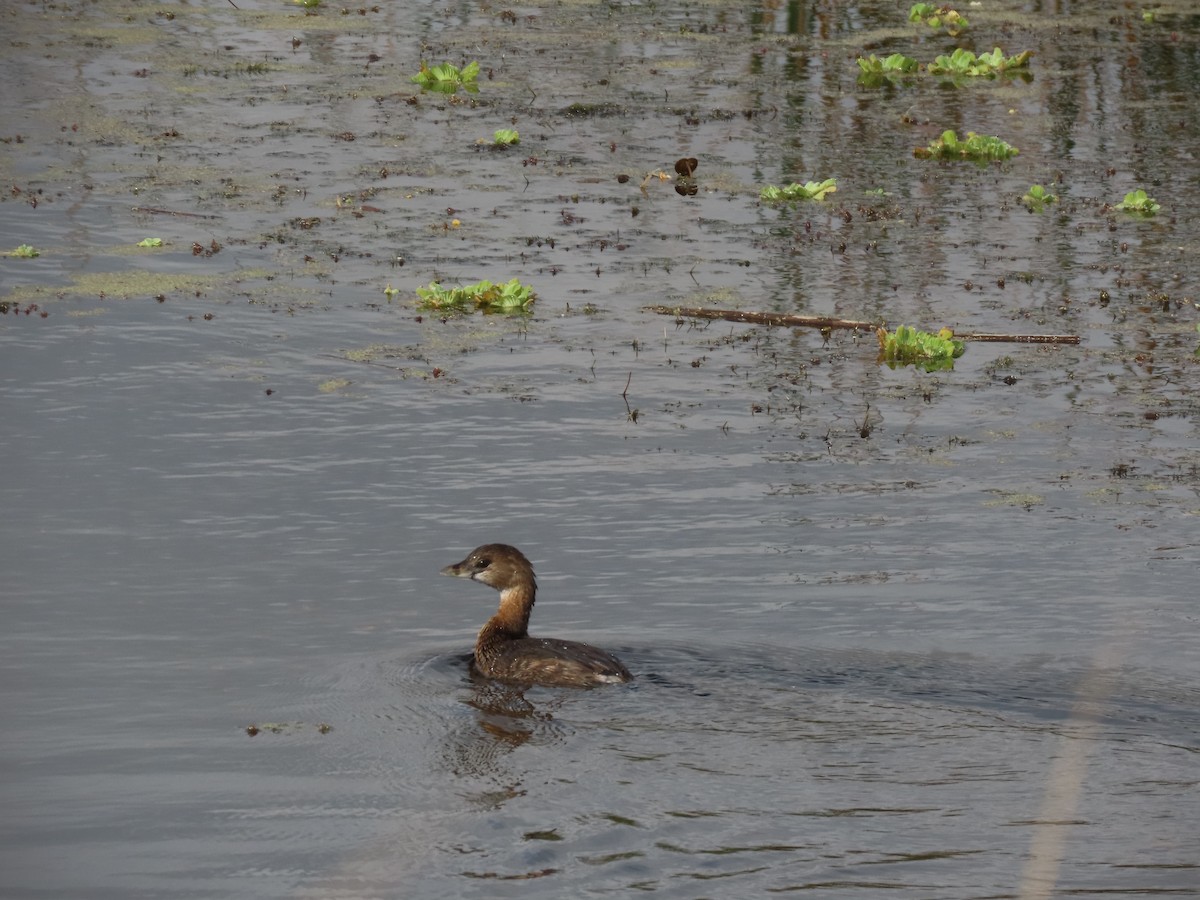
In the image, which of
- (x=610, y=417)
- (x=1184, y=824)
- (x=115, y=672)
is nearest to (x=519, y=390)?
(x=610, y=417)

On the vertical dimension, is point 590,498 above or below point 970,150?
below

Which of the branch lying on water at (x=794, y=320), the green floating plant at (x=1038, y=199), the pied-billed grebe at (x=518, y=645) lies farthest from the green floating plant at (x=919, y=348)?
the pied-billed grebe at (x=518, y=645)

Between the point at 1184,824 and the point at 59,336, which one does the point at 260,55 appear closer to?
the point at 59,336

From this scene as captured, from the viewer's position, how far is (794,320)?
1459 centimetres

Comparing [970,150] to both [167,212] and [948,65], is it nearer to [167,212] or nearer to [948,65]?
[948,65]

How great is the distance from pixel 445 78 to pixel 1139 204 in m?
8.05

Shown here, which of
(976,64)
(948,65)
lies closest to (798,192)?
(948,65)

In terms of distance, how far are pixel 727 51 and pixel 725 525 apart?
14369 mm

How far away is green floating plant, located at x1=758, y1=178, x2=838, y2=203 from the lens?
18.0 meters

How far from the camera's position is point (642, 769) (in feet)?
27.3

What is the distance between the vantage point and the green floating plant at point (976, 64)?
23.4 metres

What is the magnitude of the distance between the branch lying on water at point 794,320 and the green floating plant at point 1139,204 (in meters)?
3.80

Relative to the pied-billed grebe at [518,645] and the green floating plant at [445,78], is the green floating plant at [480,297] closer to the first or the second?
the pied-billed grebe at [518,645]

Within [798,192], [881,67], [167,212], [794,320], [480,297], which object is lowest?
[794,320]
